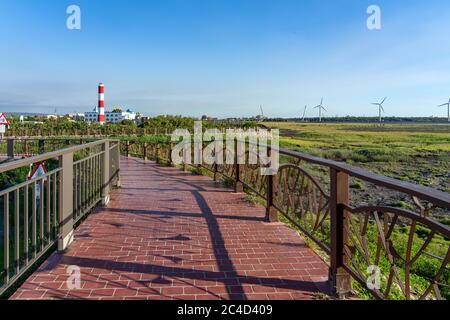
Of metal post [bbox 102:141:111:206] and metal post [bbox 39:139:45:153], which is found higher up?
metal post [bbox 39:139:45:153]

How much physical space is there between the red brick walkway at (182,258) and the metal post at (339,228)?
14 centimetres

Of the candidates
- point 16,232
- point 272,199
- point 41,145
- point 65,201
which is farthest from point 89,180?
point 41,145

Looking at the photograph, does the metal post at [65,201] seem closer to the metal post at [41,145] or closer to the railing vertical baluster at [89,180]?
the railing vertical baluster at [89,180]

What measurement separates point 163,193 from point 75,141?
5.65 meters

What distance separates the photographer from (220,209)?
5.61 meters

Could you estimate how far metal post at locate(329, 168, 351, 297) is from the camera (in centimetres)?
283

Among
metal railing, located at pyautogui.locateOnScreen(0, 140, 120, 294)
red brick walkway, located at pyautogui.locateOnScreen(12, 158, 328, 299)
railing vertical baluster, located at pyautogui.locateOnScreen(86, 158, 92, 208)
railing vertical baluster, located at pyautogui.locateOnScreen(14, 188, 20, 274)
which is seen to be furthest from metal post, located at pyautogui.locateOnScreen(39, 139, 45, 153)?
railing vertical baluster, located at pyautogui.locateOnScreen(14, 188, 20, 274)

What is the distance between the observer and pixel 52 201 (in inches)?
171

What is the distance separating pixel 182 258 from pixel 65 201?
4.01 feet

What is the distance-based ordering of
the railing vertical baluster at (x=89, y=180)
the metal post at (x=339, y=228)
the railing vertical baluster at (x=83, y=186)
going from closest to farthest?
1. the metal post at (x=339, y=228)
2. the railing vertical baluster at (x=83, y=186)
3. the railing vertical baluster at (x=89, y=180)

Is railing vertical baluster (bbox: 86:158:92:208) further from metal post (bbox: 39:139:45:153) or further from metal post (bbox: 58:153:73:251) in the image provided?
metal post (bbox: 39:139:45:153)

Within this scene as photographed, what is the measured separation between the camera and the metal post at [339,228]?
2830 millimetres

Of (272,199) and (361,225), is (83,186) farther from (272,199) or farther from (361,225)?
(361,225)

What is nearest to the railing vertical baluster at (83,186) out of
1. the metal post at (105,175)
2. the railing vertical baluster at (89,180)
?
the railing vertical baluster at (89,180)
